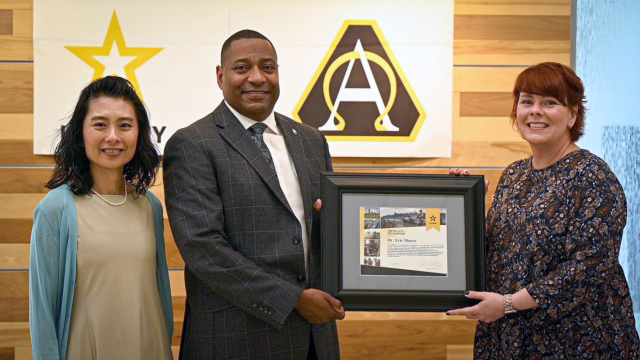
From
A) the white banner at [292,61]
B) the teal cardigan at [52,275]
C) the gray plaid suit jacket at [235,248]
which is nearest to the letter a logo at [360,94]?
the white banner at [292,61]

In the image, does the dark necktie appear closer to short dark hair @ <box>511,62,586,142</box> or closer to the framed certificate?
the framed certificate

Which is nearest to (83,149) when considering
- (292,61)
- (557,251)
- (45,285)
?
(45,285)

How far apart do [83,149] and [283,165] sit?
0.60 meters

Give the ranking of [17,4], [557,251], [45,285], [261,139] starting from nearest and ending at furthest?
1. [45,285]
2. [557,251]
3. [261,139]
4. [17,4]

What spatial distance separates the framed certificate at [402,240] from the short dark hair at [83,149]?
0.58 meters

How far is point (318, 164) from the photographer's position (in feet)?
6.97

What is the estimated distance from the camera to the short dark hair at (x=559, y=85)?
194cm

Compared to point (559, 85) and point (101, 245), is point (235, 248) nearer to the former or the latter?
point (101, 245)

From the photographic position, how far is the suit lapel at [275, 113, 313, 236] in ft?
6.52

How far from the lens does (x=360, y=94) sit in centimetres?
298

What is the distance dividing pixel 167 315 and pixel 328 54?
1486 millimetres

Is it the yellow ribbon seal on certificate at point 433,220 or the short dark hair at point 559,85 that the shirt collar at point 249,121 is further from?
the short dark hair at point 559,85

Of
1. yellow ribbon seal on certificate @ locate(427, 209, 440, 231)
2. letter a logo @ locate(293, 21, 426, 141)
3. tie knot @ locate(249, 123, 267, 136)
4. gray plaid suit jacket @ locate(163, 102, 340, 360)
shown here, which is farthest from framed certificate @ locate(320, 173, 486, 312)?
letter a logo @ locate(293, 21, 426, 141)

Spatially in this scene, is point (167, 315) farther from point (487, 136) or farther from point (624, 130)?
point (624, 130)
